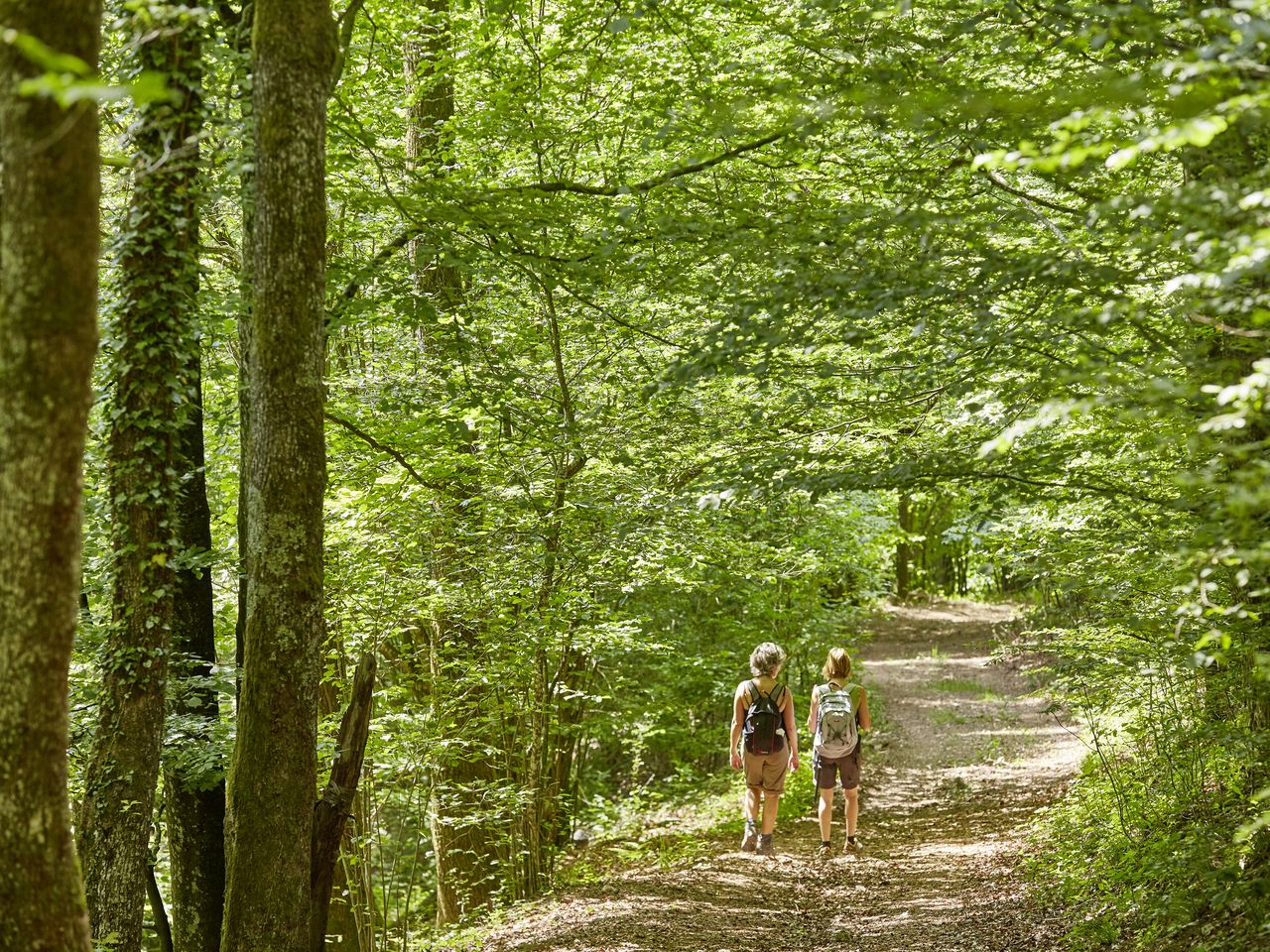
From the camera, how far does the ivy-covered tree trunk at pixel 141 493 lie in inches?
250

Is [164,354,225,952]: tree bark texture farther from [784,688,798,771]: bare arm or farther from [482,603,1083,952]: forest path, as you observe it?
[784,688,798,771]: bare arm

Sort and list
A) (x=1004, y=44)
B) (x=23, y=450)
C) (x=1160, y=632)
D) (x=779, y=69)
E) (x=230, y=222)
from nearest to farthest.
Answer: (x=23, y=450), (x=1004, y=44), (x=1160, y=632), (x=779, y=69), (x=230, y=222)

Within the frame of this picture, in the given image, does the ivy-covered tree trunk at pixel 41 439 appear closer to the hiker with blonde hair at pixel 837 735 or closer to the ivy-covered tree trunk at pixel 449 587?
the ivy-covered tree trunk at pixel 449 587

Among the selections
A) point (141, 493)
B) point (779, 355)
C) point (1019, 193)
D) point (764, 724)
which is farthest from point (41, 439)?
point (764, 724)

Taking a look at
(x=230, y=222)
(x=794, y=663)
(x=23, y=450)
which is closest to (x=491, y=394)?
(x=230, y=222)

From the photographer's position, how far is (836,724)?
10086 mm

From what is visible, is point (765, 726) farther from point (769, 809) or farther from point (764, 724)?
point (769, 809)

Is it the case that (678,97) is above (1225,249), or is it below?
above

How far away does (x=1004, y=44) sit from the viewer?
5.54 meters

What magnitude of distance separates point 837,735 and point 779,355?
16.3ft

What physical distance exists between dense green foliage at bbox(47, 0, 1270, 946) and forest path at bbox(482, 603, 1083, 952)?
0.78 metres

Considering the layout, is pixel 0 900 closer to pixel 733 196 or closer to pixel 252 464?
pixel 252 464

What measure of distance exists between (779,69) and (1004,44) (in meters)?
2.06

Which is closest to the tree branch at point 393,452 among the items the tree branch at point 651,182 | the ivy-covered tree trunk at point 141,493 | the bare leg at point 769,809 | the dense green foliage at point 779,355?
the dense green foliage at point 779,355
